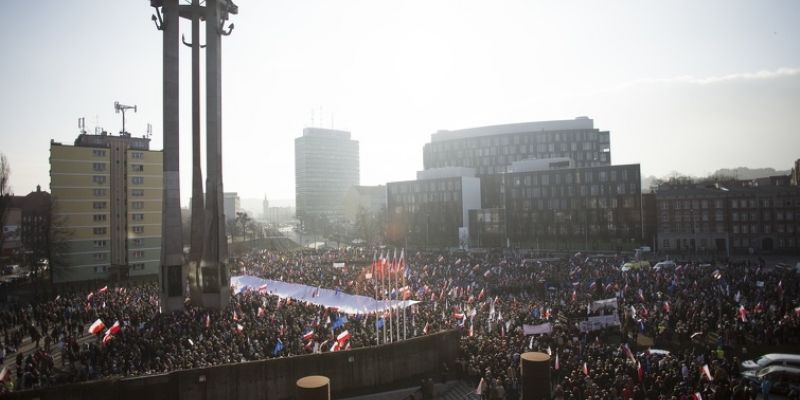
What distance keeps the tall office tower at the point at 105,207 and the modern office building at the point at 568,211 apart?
57898mm

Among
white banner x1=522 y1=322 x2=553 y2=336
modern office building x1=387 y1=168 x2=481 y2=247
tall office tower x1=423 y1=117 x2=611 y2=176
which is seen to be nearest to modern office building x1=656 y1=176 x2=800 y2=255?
modern office building x1=387 y1=168 x2=481 y2=247

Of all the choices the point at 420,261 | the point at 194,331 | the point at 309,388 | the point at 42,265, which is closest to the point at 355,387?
the point at 309,388

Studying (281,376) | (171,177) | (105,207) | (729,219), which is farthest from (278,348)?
(729,219)

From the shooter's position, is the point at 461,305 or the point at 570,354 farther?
the point at 461,305

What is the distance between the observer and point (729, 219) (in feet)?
248

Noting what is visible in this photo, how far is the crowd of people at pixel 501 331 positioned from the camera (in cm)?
1969

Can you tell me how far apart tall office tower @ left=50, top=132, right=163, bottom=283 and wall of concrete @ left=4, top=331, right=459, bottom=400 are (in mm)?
51426

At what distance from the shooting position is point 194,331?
91.2 ft

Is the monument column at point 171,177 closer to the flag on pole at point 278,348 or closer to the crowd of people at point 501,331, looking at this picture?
the crowd of people at point 501,331

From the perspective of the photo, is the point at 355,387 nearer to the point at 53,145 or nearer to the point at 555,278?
the point at 555,278

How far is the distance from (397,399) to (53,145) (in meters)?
61.7

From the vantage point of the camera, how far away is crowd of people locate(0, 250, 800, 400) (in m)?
19.7

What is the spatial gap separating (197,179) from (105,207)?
34556 millimetres

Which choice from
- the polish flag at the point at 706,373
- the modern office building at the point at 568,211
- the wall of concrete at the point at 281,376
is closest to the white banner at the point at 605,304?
the polish flag at the point at 706,373
